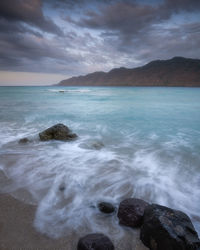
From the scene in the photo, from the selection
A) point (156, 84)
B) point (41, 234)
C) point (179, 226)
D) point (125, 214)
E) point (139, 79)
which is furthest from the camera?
point (139, 79)

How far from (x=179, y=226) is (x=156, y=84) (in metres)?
149

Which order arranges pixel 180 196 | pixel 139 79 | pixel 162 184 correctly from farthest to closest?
pixel 139 79 → pixel 162 184 → pixel 180 196

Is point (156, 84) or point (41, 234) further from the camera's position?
point (156, 84)

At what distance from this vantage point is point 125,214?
7.16 ft

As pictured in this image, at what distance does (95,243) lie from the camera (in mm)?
1705

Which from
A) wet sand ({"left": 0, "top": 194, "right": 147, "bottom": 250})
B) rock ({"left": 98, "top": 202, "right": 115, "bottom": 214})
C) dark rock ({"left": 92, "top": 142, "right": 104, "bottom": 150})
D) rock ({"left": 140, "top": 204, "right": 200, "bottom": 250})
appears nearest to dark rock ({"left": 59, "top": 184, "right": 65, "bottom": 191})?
wet sand ({"left": 0, "top": 194, "right": 147, "bottom": 250})

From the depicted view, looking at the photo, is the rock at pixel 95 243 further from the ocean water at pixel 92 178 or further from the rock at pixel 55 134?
the rock at pixel 55 134

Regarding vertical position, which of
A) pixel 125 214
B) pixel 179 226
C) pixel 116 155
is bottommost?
pixel 116 155

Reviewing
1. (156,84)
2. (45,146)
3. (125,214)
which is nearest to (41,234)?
(125,214)

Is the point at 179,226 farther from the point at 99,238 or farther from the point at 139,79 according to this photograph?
the point at 139,79

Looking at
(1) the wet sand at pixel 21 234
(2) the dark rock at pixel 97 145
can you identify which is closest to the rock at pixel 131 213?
(1) the wet sand at pixel 21 234

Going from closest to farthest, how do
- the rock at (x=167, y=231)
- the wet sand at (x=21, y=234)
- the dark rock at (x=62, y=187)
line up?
1. the rock at (x=167, y=231)
2. the wet sand at (x=21, y=234)
3. the dark rock at (x=62, y=187)

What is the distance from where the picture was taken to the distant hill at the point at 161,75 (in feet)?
408

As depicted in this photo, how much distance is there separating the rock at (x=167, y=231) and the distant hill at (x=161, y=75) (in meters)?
131
